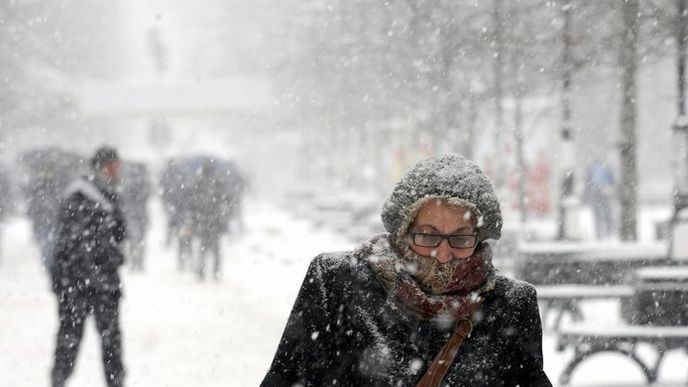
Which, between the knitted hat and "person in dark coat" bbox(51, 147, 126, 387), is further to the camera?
the knitted hat

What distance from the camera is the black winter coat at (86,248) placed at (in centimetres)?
653

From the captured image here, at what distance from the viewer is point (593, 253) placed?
10.4 m

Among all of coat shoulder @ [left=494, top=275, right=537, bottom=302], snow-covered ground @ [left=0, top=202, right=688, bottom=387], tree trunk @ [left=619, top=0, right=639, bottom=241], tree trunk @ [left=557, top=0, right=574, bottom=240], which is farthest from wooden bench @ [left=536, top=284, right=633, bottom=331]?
coat shoulder @ [left=494, top=275, right=537, bottom=302]

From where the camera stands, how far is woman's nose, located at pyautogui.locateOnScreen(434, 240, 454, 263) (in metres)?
2.46

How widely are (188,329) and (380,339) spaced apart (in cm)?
752

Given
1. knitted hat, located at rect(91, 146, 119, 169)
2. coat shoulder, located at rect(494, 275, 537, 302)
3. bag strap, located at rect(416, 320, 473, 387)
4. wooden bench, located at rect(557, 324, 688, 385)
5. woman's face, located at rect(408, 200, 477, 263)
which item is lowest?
wooden bench, located at rect(557, 324, 688, 385)

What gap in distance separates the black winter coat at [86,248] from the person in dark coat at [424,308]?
169 inches

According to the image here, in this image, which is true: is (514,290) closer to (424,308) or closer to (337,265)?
(424,308)

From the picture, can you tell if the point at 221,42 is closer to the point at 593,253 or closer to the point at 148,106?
the point at 148,106

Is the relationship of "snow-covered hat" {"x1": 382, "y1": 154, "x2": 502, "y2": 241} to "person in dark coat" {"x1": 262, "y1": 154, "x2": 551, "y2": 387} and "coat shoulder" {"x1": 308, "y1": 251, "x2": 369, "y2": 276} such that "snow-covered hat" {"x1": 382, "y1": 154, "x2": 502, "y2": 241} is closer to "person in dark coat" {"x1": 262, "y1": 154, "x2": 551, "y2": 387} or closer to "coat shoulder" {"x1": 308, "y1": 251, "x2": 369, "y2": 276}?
"person in dark coat" {"x1": 262, "y1": 154, "x2": 551, "y2": 387}

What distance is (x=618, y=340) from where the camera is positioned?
690 cm

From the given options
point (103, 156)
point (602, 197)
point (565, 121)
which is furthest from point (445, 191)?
point (602, 197)

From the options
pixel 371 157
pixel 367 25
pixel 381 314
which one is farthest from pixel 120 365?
pixel 371 157

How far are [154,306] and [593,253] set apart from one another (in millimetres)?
4923
